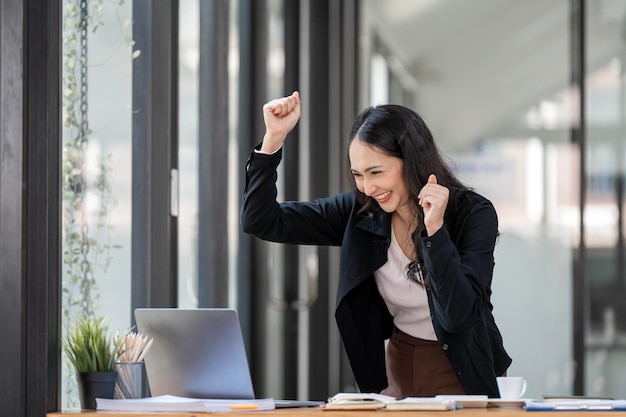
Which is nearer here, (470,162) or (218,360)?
(218,360)

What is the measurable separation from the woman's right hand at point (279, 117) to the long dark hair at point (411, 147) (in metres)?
0.20

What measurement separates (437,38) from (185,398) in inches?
165

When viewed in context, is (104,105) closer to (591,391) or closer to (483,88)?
(483,88)

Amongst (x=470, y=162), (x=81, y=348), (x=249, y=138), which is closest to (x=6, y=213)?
(x=81, y=348)

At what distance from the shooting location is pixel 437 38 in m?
6.43

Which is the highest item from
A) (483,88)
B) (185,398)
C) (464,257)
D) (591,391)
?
(483,88)

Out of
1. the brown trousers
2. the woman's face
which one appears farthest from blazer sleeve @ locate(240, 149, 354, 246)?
the brown trousers

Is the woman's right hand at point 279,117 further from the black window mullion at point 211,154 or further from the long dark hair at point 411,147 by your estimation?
the black window mullion at point 211,154

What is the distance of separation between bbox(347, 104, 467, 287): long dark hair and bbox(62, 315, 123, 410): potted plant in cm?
82

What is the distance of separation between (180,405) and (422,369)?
789mm

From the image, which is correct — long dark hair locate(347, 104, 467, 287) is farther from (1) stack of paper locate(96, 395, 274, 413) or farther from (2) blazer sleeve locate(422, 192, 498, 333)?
(1) stack of paper locate(96, 395, 274, 413)

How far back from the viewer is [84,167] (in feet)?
10.6

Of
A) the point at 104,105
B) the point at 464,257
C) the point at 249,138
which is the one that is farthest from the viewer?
the point at 249,138

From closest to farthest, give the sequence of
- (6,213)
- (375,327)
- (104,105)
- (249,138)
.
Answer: (6,213), (375,327), (104,105), (249,138)
